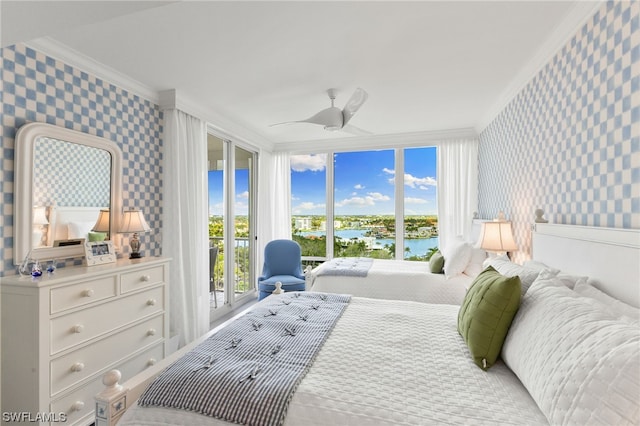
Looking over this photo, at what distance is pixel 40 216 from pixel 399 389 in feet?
8.10

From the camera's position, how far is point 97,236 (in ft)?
8.29

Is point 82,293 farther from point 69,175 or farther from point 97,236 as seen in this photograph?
point 69,175

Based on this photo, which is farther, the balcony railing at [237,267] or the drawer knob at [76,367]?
the balcony railing at [237,267]

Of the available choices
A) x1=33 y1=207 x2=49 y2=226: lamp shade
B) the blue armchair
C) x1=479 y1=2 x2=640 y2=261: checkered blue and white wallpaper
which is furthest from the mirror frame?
x1=479 y1=2 x2=640 y2=261: checkered blue and white wallpaper

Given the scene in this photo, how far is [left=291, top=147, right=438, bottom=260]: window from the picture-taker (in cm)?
499

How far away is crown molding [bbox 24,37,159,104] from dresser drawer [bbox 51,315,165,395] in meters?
2.01

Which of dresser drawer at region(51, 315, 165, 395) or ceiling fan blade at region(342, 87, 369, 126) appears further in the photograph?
ceiling fan blade at region(342, 87, 369, 126)

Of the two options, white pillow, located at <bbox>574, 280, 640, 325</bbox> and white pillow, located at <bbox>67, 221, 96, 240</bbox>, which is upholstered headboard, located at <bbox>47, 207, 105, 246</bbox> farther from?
white pillow, located at <bbox>574, 280, 640, 325</bbox>

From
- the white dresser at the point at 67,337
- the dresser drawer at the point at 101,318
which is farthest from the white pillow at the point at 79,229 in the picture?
the dresser drawer at the point at 101,318

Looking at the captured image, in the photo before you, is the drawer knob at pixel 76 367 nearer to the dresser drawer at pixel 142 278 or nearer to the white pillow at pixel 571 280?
the dresser drawer at pixel 142 278

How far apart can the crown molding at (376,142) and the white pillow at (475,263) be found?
203cm

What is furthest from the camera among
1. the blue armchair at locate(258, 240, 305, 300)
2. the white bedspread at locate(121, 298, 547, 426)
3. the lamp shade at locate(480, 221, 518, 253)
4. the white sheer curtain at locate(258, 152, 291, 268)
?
the white sheer curtain at locate(258, 152, 291, 268)

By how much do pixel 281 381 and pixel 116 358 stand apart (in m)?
1.69

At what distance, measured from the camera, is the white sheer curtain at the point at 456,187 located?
450 centimetres
